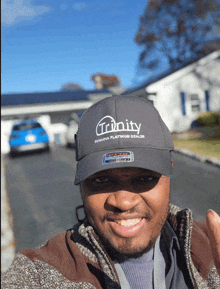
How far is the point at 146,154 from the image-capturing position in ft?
4.25

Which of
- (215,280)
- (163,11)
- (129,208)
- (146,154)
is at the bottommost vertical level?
(215,280)

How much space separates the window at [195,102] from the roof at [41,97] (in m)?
9.09

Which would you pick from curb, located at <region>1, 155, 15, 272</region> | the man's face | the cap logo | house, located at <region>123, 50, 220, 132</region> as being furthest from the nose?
house, located at <region>123, 50, 220, 132</region>

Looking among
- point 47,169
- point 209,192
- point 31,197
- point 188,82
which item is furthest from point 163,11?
point 209,192

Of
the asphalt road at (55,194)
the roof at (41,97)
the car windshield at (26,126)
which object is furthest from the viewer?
the roof at (41,97)

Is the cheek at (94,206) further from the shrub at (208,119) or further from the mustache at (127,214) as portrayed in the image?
the shrub at (208,119)

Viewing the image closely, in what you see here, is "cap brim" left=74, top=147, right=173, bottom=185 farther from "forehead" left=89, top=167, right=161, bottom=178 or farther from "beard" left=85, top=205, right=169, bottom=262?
"beard" left=85, top=205, right=169, bottom=262

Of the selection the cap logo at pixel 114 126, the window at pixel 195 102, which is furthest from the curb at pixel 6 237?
the window at pixel 195 102

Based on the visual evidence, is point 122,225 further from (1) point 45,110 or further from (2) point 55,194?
(1) point 45,110

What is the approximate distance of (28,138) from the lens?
484 inches

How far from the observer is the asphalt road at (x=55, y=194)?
1.67 metres

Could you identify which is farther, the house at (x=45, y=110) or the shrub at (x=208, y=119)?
the house at (x=45, y=110)

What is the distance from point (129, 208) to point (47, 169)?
764 cm

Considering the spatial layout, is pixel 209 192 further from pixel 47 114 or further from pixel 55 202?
pixel 47 114
